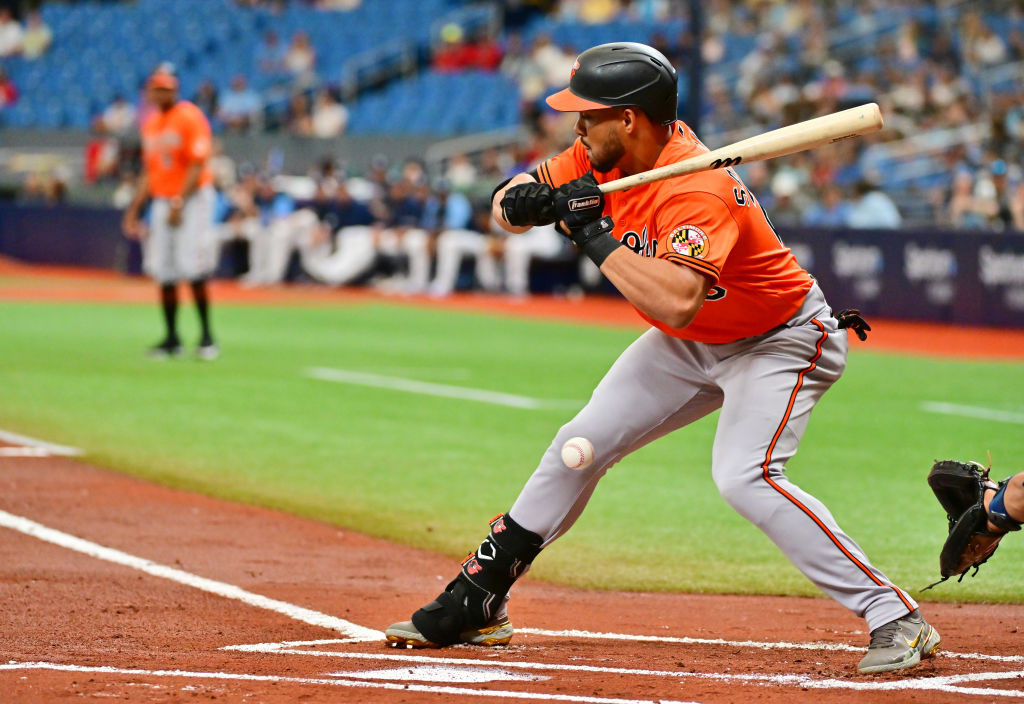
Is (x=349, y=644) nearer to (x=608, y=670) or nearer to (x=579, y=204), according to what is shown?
(x=608, y=670)

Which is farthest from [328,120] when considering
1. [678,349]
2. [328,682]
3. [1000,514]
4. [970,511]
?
[328,682]

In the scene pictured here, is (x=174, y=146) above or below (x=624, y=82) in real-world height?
above

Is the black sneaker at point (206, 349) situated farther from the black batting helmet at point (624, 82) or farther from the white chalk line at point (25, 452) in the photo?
the black batting helmet at point (624, 82)

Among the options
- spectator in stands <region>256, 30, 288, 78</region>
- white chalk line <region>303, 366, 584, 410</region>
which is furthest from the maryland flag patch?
spectator in stands <region>256, 30, 288, 78</region>

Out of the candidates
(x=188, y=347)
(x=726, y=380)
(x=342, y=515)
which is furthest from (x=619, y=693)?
(x=188, y=347)

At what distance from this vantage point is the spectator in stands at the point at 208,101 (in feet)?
100

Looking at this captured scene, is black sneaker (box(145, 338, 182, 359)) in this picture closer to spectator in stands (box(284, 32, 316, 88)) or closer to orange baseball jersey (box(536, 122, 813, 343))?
orange baseball jersey (box(536, 122, 813, 343))

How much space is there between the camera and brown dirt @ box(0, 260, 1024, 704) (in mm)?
4289

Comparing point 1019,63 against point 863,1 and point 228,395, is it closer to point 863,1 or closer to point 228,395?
point 863,1

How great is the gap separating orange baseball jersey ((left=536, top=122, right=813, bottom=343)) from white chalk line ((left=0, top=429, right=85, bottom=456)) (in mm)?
5175

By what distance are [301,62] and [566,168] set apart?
90.5ft

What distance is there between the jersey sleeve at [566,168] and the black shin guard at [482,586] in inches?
46.8

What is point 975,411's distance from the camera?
449 inches

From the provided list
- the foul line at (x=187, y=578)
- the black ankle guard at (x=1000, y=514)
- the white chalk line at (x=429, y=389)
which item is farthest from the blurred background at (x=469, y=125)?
the black ankle guard at (x=1000, y=514)
